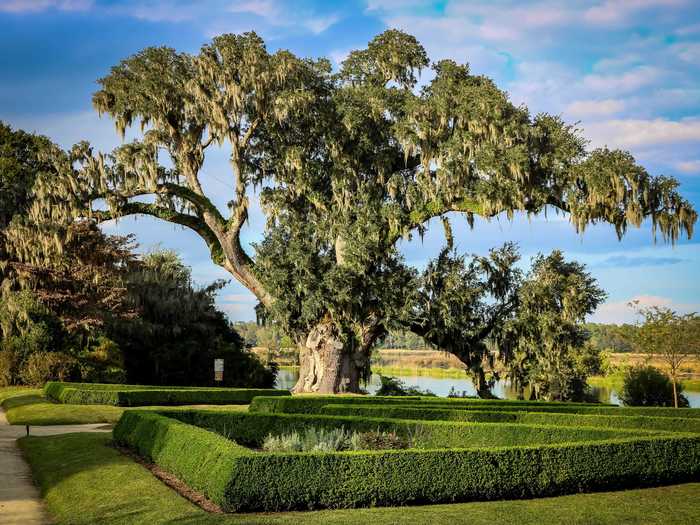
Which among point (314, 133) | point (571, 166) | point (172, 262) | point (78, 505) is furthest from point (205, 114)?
point (172, 262)

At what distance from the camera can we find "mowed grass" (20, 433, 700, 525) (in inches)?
350

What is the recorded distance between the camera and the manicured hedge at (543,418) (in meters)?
16.1

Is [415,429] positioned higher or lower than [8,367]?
lower

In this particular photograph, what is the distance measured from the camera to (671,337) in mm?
37281

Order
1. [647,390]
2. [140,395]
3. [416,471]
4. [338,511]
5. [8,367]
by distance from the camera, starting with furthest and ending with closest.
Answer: [647,390] → [8,367] → [140,395] → [416,471] → [338,511]

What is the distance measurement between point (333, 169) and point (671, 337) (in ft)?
63.0

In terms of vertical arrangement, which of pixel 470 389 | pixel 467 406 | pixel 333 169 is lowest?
pixel 470 389

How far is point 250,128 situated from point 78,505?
81.2 ft

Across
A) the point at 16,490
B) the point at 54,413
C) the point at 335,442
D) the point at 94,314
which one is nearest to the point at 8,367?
the point at 94,314

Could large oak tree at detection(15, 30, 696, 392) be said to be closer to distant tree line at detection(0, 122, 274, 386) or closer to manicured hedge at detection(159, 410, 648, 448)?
distant tree line at detection(0, 122, 274, 386)

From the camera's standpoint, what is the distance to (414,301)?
107 feet

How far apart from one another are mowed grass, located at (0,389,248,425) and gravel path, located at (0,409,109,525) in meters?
2.48

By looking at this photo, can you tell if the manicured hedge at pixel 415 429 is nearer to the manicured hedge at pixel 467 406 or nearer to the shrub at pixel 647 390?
the manicured hedge at pixel 467 406

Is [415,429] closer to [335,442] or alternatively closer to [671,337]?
[335,442]
